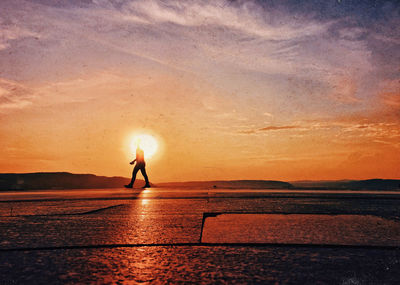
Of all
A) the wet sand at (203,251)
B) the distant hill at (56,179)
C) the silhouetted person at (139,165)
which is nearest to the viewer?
the wet sand at (203,251)

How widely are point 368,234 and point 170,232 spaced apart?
5.72ft

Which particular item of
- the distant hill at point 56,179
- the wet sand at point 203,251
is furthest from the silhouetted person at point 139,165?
the distant hill at point 56,179

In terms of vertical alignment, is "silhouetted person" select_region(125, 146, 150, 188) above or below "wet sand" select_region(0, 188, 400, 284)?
above

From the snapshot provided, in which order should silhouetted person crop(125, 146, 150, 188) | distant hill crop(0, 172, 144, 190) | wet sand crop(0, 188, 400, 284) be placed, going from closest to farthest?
1. wet sand crop(0, 188, 400, 284)
2. silhouetted person crop(125, 146, 150, 188)
3. distant hill crop(0, 172, 144, 190)

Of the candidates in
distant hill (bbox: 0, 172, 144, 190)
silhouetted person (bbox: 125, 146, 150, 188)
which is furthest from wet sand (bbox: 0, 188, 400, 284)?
distant hill (bbox: 0, 172, 144, 190)

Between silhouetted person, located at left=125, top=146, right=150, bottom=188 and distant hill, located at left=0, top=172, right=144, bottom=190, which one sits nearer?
silhouetted person, located at left=125, top=146, right=150, bottom=188

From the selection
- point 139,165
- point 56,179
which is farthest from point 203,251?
point 56,179

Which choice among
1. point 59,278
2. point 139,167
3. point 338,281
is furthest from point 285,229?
point 139,167

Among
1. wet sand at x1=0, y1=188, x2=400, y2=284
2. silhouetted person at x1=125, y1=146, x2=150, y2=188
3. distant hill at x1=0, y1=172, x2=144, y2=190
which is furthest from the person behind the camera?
distant hill at x1=0, y1=172, x2=144, y2=190

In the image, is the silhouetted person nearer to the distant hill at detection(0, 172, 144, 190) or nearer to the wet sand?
the wet sand

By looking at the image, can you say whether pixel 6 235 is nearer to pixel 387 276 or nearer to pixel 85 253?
pixel 85 253

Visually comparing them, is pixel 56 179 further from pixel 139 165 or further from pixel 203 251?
pixel 203 251

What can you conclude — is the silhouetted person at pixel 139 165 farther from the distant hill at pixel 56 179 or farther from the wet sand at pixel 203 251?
the distant hill at pixel 56 179

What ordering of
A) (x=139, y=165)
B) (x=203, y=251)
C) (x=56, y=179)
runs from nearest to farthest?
1. (x=203, y=251)
2. (x=139, y=165)
3. (x=56, y=179)
